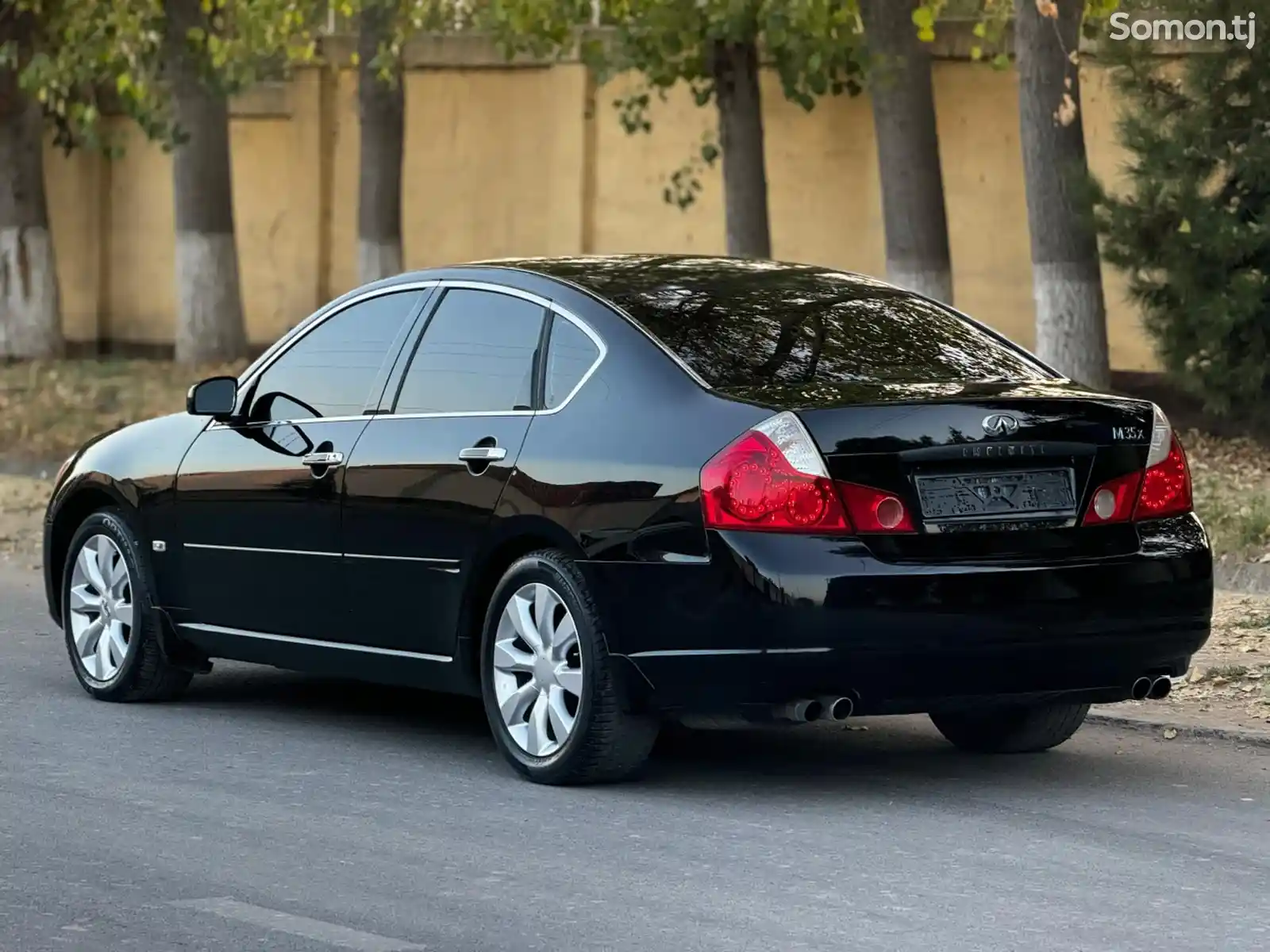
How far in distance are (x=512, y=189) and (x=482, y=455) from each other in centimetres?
1959

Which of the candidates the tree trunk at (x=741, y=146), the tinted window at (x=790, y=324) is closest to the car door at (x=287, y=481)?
the tinted window at (x=790, y=324)

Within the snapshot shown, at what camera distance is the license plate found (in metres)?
7.21

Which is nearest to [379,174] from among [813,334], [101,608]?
[101,608]

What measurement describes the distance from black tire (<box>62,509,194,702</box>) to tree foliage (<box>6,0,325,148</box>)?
12480 millimetres

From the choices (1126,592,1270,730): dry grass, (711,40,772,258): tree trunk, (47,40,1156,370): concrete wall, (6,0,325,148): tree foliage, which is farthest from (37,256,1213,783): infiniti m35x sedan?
(6,0,325,148): tree foliage

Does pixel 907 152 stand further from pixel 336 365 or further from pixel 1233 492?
pixel 336 365

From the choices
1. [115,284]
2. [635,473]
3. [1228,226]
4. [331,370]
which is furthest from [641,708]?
[115,284]

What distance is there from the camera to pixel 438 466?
8023 mm

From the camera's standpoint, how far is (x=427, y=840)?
6.96 meters

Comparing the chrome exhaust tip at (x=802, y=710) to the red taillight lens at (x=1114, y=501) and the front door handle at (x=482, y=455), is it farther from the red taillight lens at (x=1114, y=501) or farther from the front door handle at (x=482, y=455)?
the front door handle at (x=482, y=455)

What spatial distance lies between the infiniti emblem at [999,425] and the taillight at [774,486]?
1.59ft

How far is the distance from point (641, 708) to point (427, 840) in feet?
2.55

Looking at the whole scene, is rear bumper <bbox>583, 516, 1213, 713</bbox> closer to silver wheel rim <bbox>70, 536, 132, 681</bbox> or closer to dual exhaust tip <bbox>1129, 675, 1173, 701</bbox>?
dual exhaust tip <bbox>1129, 675, 1173, 701</bbox>

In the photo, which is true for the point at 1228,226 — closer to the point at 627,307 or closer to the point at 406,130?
the point at 627,307
